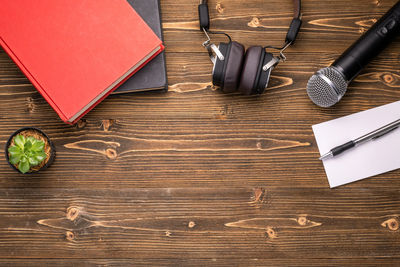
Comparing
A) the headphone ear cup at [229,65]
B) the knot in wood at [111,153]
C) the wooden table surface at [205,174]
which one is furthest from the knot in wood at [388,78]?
the knot in wood at [111,153]

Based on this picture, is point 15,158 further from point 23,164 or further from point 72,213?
point 72,213

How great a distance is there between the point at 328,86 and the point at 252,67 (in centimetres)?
20

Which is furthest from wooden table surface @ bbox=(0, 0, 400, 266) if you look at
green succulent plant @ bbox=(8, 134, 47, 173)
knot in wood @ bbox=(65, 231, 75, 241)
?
green succulent plant @ bbox=(8, 134, 47, 173)

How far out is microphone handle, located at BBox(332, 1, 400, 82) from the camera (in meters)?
0.86

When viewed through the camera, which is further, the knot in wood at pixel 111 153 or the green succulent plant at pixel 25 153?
the knot in wood at pixel 111 153

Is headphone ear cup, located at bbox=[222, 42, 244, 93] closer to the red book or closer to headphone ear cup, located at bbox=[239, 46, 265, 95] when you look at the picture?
headphone ear cup, located at bbox=[239, 46, 265, 95]

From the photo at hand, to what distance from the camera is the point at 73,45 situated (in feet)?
2.83

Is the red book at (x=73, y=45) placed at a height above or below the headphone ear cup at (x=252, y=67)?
above

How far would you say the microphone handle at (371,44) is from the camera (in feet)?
2.81

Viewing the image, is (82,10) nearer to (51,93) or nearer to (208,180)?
(51,93)

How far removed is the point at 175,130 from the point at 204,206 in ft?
0.75

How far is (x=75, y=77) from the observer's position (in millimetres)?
861

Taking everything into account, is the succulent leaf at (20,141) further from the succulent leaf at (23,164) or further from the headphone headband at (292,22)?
the headphone headband at (292,22)

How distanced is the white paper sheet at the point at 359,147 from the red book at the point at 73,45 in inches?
21.3
